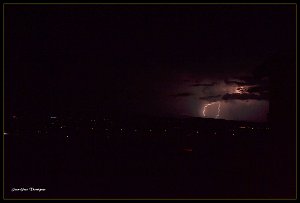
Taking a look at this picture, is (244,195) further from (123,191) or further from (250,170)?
(123,191)

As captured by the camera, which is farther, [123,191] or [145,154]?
[145,154]

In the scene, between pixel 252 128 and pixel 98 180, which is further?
pixel 252 128

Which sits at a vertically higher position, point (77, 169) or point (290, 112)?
point (290, 112)

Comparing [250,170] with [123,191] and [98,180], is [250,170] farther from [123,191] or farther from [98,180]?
[98,180]

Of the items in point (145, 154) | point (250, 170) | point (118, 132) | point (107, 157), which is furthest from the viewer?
point (118, 132)

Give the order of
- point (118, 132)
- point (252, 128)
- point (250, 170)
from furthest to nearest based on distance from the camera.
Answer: point (118, 132)
point (252, 128)
point (250, 170)

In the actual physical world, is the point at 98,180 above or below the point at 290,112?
below

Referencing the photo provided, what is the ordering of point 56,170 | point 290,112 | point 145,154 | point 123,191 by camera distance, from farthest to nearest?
point 145,154 < point 56,170 < point 123,191 < point 290,112

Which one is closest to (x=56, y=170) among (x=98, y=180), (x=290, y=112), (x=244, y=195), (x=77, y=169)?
(x=77, y=169)

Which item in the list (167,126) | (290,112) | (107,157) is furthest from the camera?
(167,126)

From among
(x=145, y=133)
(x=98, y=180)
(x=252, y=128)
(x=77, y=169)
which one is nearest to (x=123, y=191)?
(x=98, y=180)
